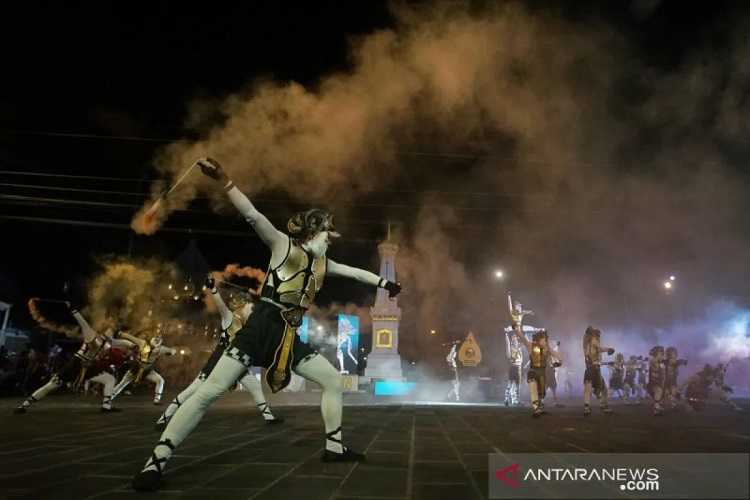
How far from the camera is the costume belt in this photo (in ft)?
12.8

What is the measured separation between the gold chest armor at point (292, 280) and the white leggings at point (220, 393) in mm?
592

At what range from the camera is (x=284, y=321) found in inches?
156

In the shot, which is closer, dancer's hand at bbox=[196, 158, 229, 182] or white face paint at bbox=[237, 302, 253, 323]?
dancer's hand at bbox=[196, 158, 229, 182]

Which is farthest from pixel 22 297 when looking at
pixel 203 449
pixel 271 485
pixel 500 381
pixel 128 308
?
pixel 271 485

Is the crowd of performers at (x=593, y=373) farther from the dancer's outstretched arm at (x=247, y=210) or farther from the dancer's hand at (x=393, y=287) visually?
the dancer's outstretched arm at (x=247, y=210)

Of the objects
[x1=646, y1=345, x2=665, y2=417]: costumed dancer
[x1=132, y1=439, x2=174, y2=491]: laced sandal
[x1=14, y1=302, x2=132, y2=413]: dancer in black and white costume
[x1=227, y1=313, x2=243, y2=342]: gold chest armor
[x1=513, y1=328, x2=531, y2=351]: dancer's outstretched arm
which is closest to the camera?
[x1=132, y1=439, x2=174, y2=491]: laced sandal

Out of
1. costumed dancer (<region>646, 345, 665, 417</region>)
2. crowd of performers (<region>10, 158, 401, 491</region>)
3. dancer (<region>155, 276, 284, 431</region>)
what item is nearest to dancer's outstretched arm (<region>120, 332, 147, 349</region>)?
dancer (<region>155, 276, 284, 431</region>)

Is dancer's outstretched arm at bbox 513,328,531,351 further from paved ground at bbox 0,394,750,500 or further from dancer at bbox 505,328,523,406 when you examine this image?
paved ground at bbox 0,394,750,500

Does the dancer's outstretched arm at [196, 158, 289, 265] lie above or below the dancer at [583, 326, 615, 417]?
above

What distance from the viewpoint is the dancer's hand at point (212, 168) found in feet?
11.7

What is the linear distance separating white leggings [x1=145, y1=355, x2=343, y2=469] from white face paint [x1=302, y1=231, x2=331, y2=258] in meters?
0.96

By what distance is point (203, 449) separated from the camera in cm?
478

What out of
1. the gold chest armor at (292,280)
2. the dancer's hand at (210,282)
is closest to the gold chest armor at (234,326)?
the dancer's hand at (210,282)

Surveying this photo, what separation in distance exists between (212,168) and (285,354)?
64.4 inches
